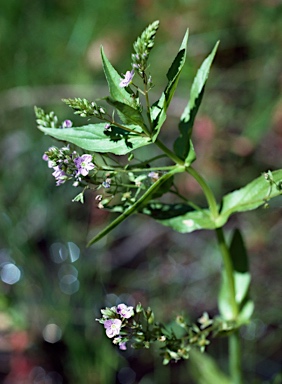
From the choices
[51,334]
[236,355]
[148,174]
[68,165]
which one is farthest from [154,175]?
[51,334]

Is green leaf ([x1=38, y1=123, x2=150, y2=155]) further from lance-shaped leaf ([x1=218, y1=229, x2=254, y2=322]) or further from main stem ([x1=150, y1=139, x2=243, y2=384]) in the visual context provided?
lance-shaped leaf ([x1=218, y1=229, x2=254, y2=322])

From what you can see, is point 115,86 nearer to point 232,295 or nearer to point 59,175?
point 59,175

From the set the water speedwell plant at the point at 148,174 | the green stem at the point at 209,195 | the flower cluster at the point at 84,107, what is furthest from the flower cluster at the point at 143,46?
the green stem at the point at 209,195

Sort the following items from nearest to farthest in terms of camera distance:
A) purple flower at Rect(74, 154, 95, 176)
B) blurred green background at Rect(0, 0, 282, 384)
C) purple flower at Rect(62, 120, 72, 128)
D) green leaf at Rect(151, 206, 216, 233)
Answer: purple flower at Rect(74, 154, 95, 176), purple flower at Rect(62, 120, 72, 128), green leaf at Rect(151, 206, 216, 233), blurred green background at Rect(0, 0, 282, 384)

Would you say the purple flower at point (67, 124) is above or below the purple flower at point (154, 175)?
above

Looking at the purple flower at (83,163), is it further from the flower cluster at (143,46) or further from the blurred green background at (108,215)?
the blurred green background at (108,215)

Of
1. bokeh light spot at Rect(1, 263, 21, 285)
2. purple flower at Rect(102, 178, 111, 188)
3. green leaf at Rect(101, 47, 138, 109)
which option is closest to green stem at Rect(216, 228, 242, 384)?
purple flower at Rect(102, 178, 111, 188)
